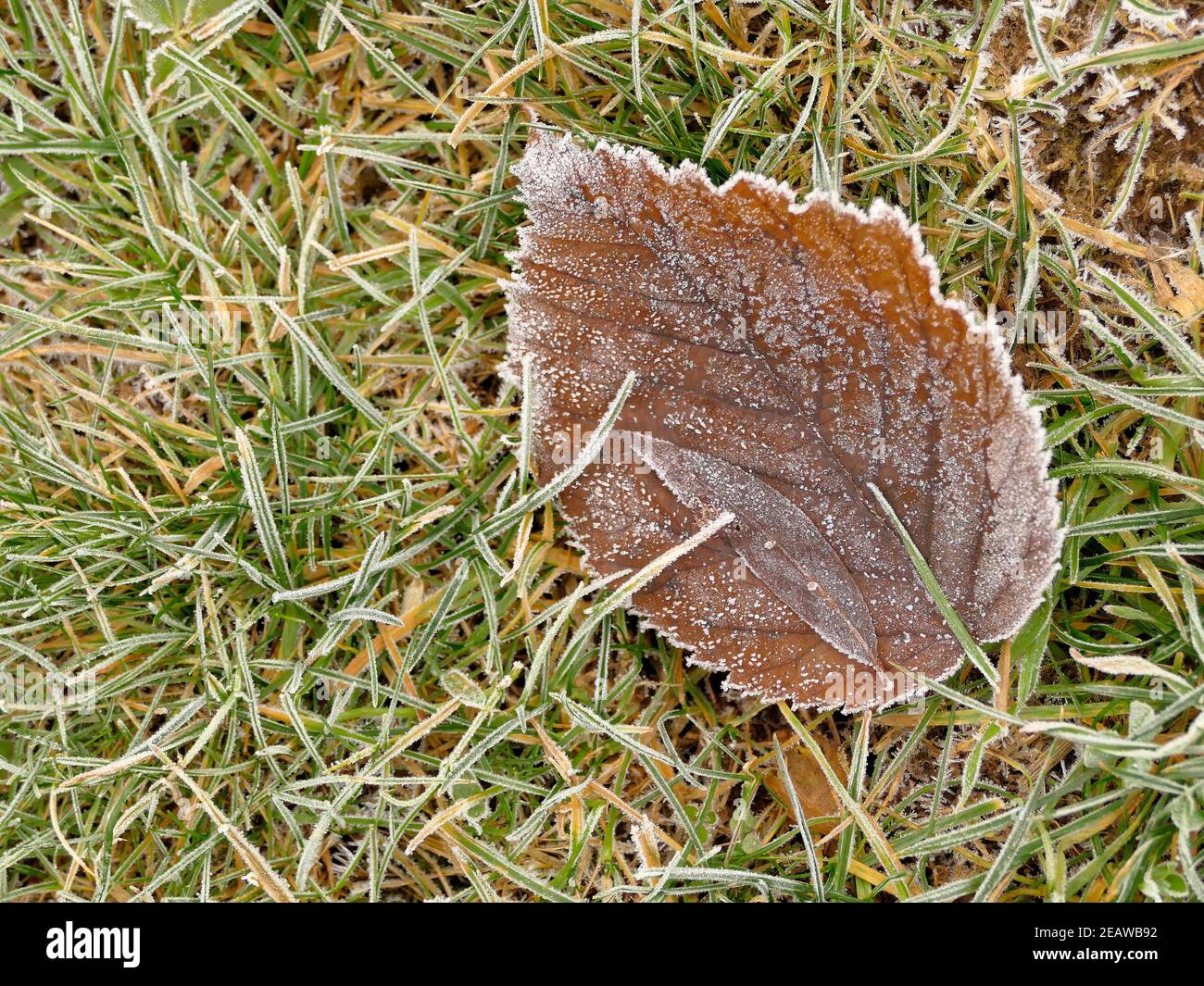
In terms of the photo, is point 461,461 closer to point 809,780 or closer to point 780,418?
point 780,418

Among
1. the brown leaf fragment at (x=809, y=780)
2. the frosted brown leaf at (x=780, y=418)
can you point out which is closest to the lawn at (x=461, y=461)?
the brown leaf fragment at (x=809, y=780)

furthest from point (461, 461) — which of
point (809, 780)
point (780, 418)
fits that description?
point (809, 780)

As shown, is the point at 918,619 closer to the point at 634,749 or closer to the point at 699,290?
the point at 634,749

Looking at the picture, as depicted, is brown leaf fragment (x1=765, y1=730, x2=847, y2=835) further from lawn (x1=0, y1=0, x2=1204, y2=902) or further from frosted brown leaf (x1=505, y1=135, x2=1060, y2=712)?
frosted brown leaf (x1=505, y1=135, x2=1060, y2=712)

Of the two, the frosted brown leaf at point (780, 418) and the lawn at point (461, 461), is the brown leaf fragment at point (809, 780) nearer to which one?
the lawn at point (461, 461)

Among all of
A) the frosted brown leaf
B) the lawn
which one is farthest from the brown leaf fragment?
the frosted brown leaf
